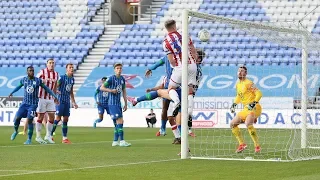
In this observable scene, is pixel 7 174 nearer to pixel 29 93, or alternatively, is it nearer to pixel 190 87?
pixel 190 87

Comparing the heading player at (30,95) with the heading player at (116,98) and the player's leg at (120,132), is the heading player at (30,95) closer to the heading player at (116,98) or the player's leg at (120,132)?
the heading player at (116,98)

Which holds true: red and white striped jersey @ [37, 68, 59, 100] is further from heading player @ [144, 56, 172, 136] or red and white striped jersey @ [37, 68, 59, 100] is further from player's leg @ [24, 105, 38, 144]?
heading player @ [144, 56, 172, 136]

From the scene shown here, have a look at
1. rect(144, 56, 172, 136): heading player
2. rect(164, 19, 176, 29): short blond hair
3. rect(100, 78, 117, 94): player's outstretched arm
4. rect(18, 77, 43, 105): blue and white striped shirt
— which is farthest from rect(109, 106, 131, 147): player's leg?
rect(164, 19, 176, 29): short blond hair

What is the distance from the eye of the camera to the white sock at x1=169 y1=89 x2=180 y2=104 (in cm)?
1484

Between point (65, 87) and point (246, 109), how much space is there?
6278 millimetres

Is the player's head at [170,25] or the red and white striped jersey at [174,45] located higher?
the player's head at [170,25]

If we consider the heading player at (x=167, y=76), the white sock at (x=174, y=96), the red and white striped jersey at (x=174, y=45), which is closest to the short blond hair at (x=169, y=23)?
the red and white striped jersey at (x=174, y=45)

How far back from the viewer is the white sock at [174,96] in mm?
14836

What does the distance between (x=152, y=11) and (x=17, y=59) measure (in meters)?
6.52

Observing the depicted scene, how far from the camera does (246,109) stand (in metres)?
15.5

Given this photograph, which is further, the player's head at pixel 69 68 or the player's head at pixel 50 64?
the player's head at pixel 69 68

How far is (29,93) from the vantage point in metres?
19.2

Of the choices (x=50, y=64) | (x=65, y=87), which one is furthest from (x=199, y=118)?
(x=50, y=64)

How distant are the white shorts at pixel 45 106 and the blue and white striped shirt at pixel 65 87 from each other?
31cm
